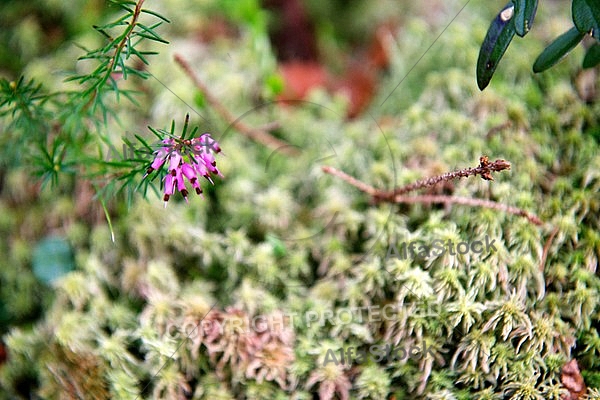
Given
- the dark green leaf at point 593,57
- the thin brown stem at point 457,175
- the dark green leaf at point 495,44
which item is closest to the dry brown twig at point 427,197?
the thin brown stem at point 457,175

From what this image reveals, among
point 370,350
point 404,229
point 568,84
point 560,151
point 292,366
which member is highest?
point 568,84

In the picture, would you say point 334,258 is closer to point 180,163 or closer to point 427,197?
point 427,197

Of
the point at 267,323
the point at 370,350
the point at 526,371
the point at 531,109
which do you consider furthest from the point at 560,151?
the point at 267,323

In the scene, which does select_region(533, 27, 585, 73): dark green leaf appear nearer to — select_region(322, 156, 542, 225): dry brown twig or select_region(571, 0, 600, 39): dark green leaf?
select_region(571, 0, 600, 39): dark green leaf

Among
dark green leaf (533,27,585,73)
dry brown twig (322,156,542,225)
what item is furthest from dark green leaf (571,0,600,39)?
dry brown twig (322,156,542,225)

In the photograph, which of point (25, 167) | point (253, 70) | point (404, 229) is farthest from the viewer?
point (253, 70)

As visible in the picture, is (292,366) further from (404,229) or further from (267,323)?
(404,229)

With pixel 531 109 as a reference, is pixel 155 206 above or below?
below

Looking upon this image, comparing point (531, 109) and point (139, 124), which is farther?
point (139, 124)

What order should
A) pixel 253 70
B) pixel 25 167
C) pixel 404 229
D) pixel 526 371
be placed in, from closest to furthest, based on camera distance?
1. pixel 526 371
2. pixel 404 229
3. pixel 25 167
4. pixel 253 70
